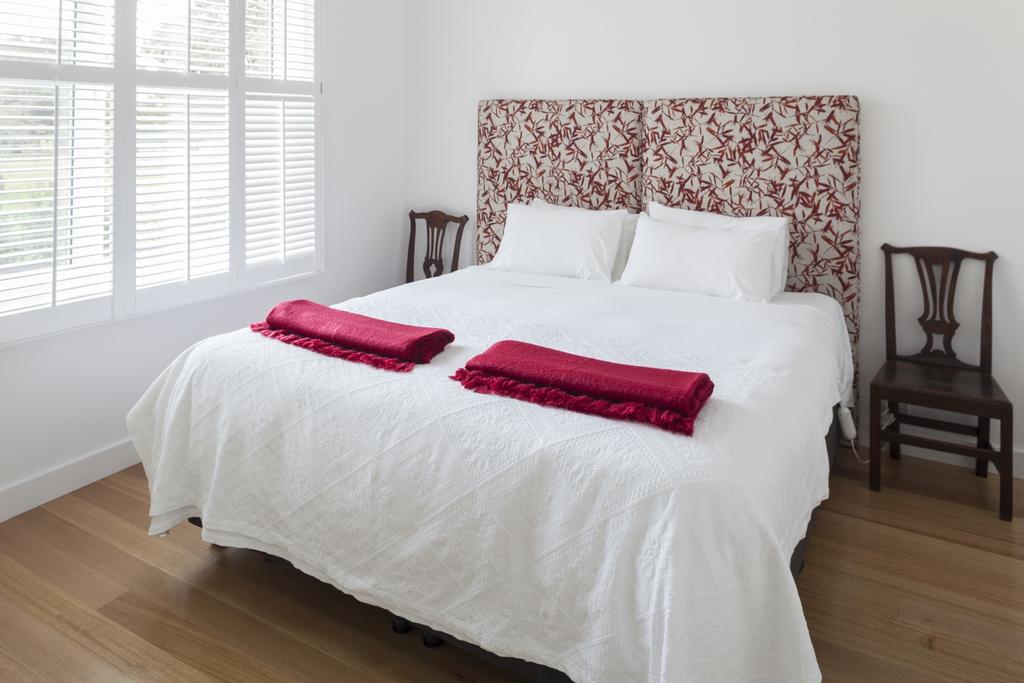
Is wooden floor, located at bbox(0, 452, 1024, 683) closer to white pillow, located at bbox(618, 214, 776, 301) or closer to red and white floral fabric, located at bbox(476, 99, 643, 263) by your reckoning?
white pillow, located at bbox(618, 214, 776, 301)

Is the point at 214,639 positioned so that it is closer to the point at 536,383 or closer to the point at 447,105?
the point at 536,383

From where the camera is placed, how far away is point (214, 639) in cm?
203

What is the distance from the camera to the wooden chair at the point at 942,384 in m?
2.72

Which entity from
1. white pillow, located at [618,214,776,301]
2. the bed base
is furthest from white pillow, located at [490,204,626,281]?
the bed base

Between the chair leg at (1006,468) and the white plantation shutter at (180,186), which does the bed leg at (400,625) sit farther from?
the chair leg at (1006,468)

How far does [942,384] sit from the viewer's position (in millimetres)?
2863

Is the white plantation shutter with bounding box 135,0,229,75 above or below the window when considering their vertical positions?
above

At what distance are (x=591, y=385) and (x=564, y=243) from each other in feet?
5.54

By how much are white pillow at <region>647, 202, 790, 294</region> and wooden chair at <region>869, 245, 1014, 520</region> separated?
1.39 feet

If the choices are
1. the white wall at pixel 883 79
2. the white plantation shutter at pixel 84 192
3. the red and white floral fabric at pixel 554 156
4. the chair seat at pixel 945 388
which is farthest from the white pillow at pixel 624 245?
the white plantation shutter at pixel 84 192

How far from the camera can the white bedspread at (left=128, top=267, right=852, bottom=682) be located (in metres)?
1.50

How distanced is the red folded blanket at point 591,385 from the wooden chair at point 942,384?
1361 mm

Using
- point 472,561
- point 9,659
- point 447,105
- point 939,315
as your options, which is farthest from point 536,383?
point 447,105

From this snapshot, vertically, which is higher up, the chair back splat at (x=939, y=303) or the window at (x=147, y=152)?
the window at (x=147, y=152)
